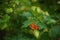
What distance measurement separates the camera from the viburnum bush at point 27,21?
5.05ft

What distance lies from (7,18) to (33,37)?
0.29 metres

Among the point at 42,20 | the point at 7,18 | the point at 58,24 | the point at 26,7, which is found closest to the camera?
the point at 42,20

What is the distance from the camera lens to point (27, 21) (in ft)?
5.00

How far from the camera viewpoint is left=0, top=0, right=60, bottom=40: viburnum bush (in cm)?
154

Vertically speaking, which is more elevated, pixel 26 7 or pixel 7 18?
pixel 26 7

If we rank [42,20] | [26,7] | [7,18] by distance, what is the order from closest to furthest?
[42,20]
[7,18]
[26,7]

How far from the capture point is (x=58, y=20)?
1607 millimetres

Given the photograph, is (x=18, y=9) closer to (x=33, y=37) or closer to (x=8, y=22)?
(x=8, y=22)

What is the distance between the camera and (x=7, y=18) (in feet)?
5.75

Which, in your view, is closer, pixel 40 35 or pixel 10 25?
pixel 40 35

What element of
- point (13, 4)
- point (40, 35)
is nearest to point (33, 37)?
point (40, 35)

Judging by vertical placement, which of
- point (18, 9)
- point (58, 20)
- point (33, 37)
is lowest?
point (33, 37)

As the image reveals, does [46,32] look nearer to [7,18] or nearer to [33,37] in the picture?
[33,37]

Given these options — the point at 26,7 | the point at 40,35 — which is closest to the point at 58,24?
the point at 40,35
